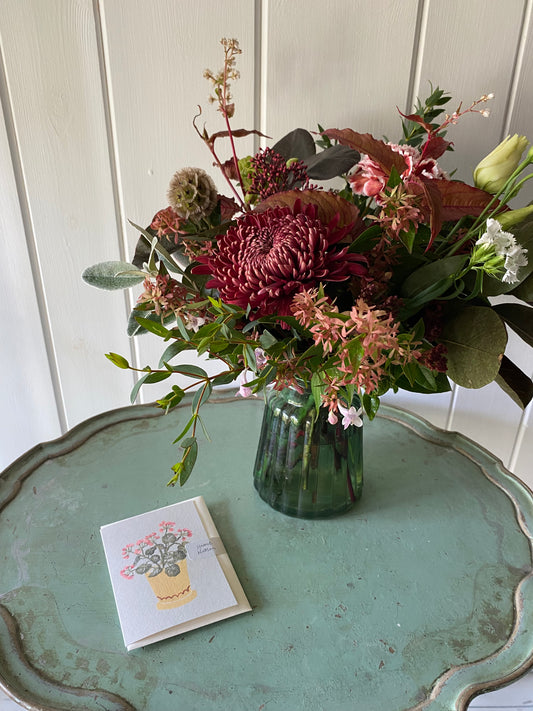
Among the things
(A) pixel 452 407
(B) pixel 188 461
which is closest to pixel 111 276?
(B) pixel 188 461

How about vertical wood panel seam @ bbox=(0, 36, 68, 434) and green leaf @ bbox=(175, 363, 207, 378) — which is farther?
vertical wood panel seam @ bbox=(0, 36, 68, 434)

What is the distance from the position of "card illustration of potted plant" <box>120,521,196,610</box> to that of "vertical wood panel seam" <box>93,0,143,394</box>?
47cm

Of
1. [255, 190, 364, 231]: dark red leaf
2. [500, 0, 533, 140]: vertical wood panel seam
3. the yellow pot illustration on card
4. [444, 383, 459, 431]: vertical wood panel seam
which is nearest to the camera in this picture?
[255, 190, 364, 231]: dark red leaf

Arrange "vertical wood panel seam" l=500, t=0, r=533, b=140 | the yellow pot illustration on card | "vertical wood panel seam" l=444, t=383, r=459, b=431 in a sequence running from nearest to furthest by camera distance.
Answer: the yellow pot illustration on card
"vertical wood panel seam" l=500, t=0, r=533, b=140
"vertical wood panel seam" l=444, t=383, r=459, b=431

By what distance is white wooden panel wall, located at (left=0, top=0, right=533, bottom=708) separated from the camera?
830mm

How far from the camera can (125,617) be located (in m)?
0.63

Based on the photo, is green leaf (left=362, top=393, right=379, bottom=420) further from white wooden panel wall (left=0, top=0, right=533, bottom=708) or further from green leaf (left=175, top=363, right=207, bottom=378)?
white wooden panel wall (left=0, top=0, right=533, bottom=708)

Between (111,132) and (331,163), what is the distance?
431 mm

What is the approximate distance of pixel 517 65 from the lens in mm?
841

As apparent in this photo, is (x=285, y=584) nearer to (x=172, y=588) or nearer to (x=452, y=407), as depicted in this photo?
(x=172, y=588)

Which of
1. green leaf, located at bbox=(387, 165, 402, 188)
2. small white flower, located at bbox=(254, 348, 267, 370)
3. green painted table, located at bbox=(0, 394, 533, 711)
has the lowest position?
green painted table, located at bbox=(0, 394, 533, 711)

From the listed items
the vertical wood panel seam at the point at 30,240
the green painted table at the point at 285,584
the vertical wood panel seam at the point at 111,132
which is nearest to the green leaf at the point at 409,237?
the green painted table at the point at 285,584

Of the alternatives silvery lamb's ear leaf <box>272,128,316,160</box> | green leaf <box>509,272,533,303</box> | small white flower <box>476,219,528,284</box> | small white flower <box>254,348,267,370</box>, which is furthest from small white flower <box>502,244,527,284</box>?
silvery lamb's ear leaf <box>272,128,316,160</box>

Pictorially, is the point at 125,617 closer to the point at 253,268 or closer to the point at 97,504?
the point at 97,504
